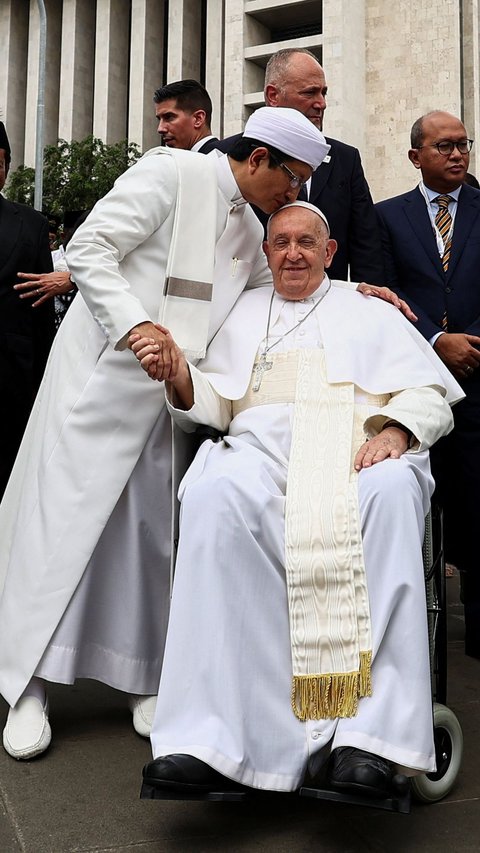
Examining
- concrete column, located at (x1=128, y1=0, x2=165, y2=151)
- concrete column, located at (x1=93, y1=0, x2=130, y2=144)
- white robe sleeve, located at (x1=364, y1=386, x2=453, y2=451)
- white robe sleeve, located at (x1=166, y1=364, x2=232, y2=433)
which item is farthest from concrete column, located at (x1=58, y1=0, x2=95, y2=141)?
white robe sleeve, located at (x1=364, y1=386, x2=453, y2=451)

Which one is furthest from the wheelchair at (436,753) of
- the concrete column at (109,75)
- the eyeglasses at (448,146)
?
the concrete column at (109,75)

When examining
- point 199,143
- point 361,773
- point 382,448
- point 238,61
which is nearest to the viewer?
point 361,773

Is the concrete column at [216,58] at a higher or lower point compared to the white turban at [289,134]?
higher

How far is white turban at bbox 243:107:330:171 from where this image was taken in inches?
135

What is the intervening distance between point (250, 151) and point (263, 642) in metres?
1.91

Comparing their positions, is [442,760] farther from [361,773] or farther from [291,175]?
[291,175]

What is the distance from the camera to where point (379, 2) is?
37781 mm

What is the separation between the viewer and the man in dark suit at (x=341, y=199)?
4.59m

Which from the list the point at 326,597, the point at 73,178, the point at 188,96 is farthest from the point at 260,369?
the point at 73,178

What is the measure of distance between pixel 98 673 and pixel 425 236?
2.77 metres

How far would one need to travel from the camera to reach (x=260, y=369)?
348 centimetres

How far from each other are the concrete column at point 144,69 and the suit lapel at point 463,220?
40070 millimetres

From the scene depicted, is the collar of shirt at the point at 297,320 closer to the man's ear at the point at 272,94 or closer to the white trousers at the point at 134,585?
the white trousers at the point at 134,585

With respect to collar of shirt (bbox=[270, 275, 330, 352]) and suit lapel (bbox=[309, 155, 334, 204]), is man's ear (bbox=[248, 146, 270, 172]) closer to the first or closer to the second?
collar of shirt (bbox=[270, 275, 330, 352])
